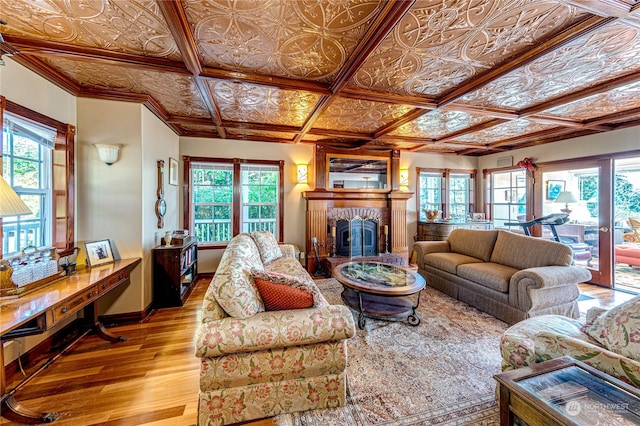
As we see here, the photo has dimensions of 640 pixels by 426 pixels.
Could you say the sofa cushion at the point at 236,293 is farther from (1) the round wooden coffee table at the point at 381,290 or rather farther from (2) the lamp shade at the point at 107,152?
(2) the lamp shade at the point at 107,152

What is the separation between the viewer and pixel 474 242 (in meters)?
3.99

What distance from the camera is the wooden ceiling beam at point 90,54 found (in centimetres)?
190

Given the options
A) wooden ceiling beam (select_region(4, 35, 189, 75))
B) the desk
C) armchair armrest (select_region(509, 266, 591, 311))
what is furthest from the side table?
A: wooden ceiling beam (select_region(4, 35, 189, 75))

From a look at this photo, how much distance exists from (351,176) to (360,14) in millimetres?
3778

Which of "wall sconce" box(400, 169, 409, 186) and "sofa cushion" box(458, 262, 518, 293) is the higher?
"wall sconce" box(400, 169, 409, 186)

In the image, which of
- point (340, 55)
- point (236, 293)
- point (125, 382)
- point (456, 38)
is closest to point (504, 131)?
point (456, 38)

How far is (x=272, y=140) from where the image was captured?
4.88 metres

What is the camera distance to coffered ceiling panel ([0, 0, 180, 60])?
157 cm

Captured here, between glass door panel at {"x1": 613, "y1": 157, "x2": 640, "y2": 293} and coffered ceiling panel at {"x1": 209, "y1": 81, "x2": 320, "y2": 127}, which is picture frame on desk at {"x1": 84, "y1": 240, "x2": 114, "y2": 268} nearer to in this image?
coffered ceiling panel at {"x1": 209, "y1": 81, "x2": 320, "y2": 127}

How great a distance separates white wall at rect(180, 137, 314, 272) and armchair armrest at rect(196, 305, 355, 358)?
134 inches

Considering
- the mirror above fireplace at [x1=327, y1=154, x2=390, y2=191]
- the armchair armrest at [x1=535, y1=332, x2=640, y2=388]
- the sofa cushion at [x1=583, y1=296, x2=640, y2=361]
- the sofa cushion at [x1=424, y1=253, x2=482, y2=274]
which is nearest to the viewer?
the armchair armrest at [x1=535, y1=332, x2=640, y2=388]

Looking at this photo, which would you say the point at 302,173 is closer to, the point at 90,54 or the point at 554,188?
the point at 90,54

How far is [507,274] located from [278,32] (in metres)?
3.41

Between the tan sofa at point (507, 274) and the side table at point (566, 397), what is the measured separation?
1.74m
